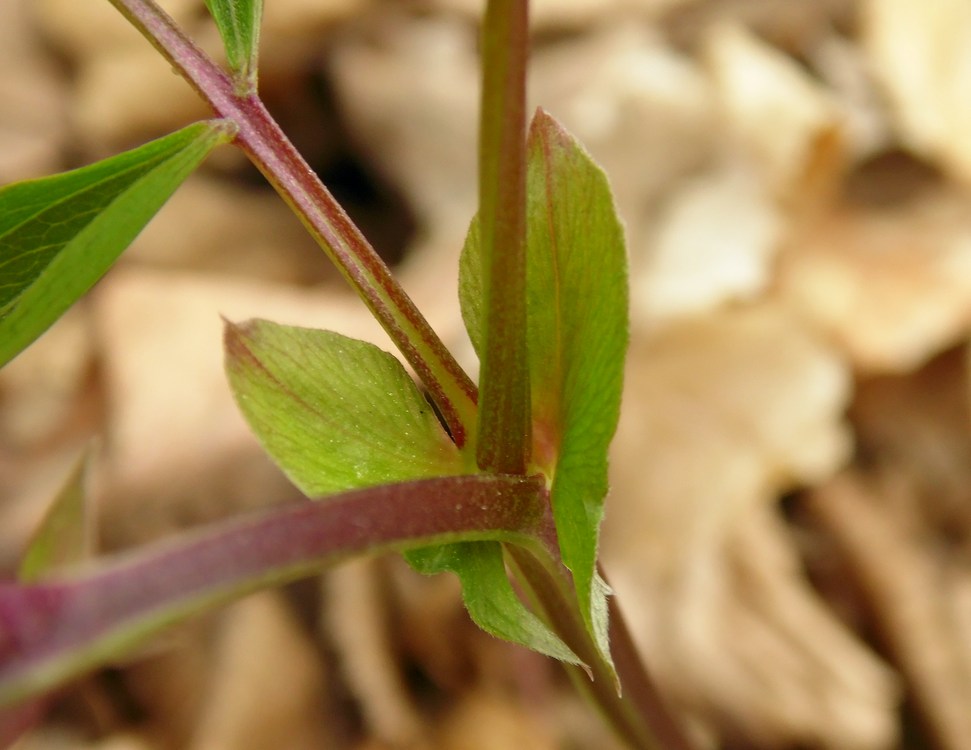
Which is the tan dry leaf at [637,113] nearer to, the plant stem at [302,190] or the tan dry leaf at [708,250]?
the tan dry leaf at [708,250]

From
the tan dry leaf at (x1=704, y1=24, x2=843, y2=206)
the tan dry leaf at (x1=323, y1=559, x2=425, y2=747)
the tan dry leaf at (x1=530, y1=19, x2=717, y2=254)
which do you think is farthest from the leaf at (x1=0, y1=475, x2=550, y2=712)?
the tan dry leaf at (x1=704, y1=24, x2=843, y2=206)

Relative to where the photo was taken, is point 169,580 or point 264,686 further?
point 264,686

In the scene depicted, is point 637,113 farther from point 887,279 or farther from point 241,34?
point 241,34

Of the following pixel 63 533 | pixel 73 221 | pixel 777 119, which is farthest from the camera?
pixel 777 119

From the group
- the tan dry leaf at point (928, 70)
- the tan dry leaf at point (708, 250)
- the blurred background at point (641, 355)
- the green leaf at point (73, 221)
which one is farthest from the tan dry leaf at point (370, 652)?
the tan dry leaf at point (928, 70)

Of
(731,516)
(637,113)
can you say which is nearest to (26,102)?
(637,113)
